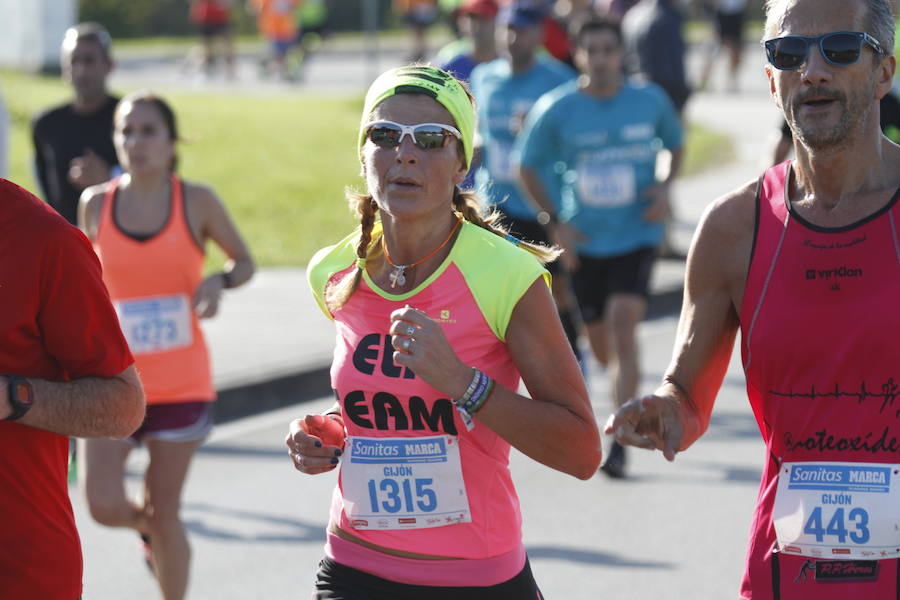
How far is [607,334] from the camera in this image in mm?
8922

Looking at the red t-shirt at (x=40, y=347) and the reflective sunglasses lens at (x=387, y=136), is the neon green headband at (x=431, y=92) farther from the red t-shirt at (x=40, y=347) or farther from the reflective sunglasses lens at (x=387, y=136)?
the red t-shirt at (x=40, y=347)

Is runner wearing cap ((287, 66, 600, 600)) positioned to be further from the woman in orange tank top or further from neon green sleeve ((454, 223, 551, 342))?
the woman in orange tank top

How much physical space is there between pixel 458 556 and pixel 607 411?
561 cm

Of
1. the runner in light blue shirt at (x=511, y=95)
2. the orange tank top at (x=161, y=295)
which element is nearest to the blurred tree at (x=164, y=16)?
the runner in light blue shirt at (x=511, y=95)

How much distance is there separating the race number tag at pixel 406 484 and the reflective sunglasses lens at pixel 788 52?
3.62 feet

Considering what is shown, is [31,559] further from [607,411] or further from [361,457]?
[607,411]

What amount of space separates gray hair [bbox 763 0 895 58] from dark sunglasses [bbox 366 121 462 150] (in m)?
0.77

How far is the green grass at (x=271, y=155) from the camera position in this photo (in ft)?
51.6

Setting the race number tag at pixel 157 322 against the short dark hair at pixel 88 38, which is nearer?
the race number tag at pixel 157 322

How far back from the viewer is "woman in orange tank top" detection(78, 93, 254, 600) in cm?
587

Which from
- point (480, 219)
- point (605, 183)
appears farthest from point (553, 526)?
point (480, 219)

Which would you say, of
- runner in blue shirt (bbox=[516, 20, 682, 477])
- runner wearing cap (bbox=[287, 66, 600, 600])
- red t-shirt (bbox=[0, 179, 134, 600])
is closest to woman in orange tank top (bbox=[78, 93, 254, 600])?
runner wearing cap (bbox=[287, 66, 600, 600])

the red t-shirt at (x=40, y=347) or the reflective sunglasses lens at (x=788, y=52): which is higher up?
the reflective sunglasses lens at (x=788, y=52)

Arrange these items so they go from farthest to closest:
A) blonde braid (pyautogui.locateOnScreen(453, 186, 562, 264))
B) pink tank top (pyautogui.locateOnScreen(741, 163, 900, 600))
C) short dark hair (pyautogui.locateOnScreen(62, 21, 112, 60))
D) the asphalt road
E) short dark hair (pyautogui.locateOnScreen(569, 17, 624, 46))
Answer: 1. short dark hair (pyautogui.locateOnScreen(569, 17, 624, 46))
2. short dark hair (pyautogui.locateOnScreen(62, 21, 112, 60))
3. the asphalt road
4. blonde braid (pyautogui.locateOnScreen(453, 186, 562, 264))
5. pink tank top (pyautogui.locateOnScreen(741, 163, 900, 600))
